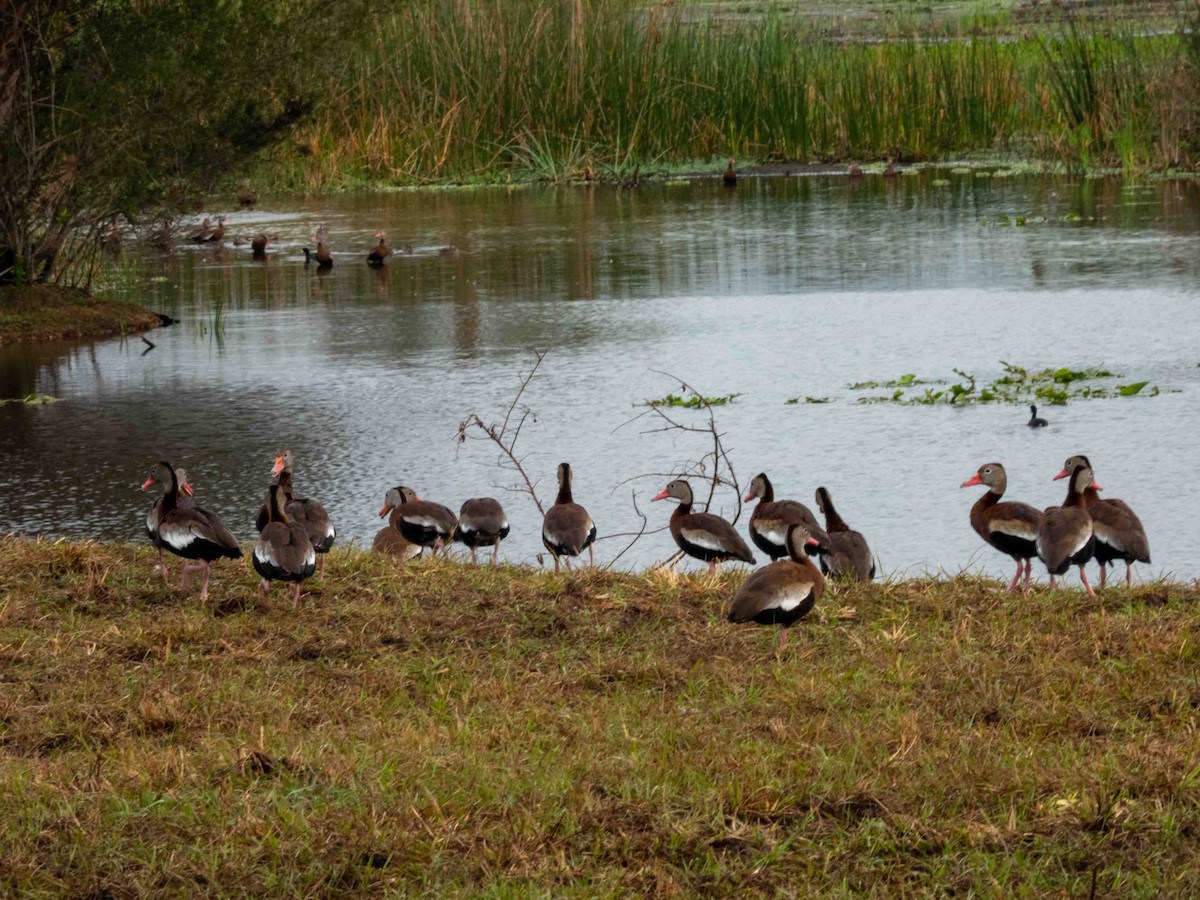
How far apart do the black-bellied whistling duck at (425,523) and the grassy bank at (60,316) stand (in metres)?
7.74

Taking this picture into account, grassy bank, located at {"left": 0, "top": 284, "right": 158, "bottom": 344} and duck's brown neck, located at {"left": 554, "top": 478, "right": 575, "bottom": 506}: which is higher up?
grassy bank, located at {"left": 0, "top": 284, "right": 158, "bottom": 344}

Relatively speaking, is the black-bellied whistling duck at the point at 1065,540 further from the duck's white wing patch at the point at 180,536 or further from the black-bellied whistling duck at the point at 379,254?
the black-bellied whistling duck at the point at 379,254

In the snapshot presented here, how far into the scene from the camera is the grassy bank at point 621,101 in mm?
27203

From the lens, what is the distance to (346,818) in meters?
4.68

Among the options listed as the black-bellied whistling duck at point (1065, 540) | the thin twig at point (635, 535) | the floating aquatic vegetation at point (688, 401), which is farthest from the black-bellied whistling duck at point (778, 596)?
the floating aquatic vegetation at point (688, 401)

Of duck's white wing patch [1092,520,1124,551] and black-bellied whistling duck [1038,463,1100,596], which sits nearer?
black-bellied whistling duck [1038,463,1100,596]

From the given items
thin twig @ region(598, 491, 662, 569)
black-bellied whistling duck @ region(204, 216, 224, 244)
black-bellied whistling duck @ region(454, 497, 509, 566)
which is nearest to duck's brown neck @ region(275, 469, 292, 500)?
black-bellied whistling duck @ region(454, 497, 509, 566)

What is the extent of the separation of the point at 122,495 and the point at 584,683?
452 centimetres

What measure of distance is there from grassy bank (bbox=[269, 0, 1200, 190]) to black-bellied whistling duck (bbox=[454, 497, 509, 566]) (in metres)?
19.0

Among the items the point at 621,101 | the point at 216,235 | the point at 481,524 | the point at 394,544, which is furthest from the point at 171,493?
the point at 621,101

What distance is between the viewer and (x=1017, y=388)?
39.1 ft

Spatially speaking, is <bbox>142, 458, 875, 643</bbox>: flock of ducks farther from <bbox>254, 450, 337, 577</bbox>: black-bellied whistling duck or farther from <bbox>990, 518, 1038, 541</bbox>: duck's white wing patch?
<bbox>990, 518, 1038, 541</bbox>: duck's white wing patch

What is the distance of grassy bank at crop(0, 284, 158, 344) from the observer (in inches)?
608

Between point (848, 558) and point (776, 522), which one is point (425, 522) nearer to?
point (776, 522)
